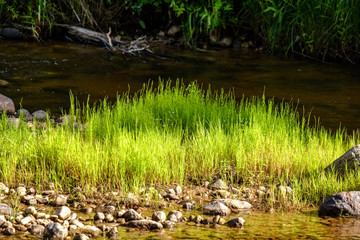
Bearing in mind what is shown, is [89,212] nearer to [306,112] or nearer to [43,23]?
[306,112]

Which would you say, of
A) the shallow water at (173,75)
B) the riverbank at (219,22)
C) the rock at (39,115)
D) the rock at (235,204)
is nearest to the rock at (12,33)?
the riverbank at (219,22)

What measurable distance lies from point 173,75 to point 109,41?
2.35 m

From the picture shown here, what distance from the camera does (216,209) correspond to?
424 cm

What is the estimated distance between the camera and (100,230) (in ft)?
12.7

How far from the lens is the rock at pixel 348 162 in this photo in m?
4.72

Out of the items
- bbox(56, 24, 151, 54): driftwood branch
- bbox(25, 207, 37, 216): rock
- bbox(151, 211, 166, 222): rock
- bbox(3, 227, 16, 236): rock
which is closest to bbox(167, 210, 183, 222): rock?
bbox(151, 211, 166, 222): rock

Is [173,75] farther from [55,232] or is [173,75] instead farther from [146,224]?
[55,232]

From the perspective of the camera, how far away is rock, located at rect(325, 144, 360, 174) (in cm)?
472

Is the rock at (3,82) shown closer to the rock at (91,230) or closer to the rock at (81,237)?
the rock at (91,230)

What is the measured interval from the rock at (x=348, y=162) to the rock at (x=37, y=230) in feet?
7.93

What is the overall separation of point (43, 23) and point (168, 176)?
7.97m

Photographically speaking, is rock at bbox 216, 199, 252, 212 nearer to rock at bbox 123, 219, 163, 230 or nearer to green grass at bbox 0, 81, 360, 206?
green grass at bbox 0, 81, 360, 206

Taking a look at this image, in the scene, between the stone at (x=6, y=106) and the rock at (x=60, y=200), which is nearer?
the rock at (x=60, y=200)

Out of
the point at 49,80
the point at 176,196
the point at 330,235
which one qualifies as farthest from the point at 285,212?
the point at 49,80
